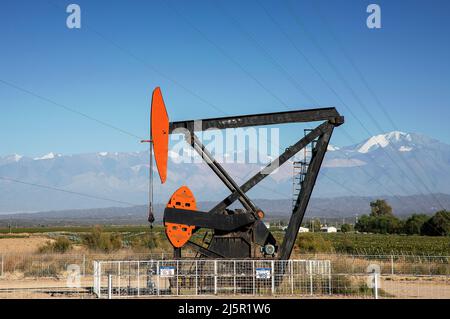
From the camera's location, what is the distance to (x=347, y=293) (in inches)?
795

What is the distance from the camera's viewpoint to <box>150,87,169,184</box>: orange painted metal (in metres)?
19.2

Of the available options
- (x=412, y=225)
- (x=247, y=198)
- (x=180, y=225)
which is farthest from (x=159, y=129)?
(x=412, y=225)

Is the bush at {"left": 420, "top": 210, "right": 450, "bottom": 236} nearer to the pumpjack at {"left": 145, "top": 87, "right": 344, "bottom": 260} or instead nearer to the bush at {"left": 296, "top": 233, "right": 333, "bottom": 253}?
the bush at {"left": 296, "top": 233, "right": 333, "bottom": 253}

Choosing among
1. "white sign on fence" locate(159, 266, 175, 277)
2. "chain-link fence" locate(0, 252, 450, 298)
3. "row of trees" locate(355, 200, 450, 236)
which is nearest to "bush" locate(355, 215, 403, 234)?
"row of trees" locate(355, 200, 450, 236)

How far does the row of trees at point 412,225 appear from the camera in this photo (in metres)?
89.8

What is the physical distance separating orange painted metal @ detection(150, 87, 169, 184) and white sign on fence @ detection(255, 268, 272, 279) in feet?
12.5

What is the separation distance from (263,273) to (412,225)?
94.2 m

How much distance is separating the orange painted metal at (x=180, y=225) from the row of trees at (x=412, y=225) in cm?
5612

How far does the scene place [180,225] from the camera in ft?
64.9

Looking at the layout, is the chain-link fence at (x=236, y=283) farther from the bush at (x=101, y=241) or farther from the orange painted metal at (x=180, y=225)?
the bush at (x=101, y=241)

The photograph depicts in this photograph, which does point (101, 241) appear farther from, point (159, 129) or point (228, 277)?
point (159, 129)

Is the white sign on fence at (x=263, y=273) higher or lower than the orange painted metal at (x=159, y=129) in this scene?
lower

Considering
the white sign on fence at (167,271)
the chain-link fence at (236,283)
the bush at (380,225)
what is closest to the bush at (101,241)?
the chain-link fence at (236,283)
